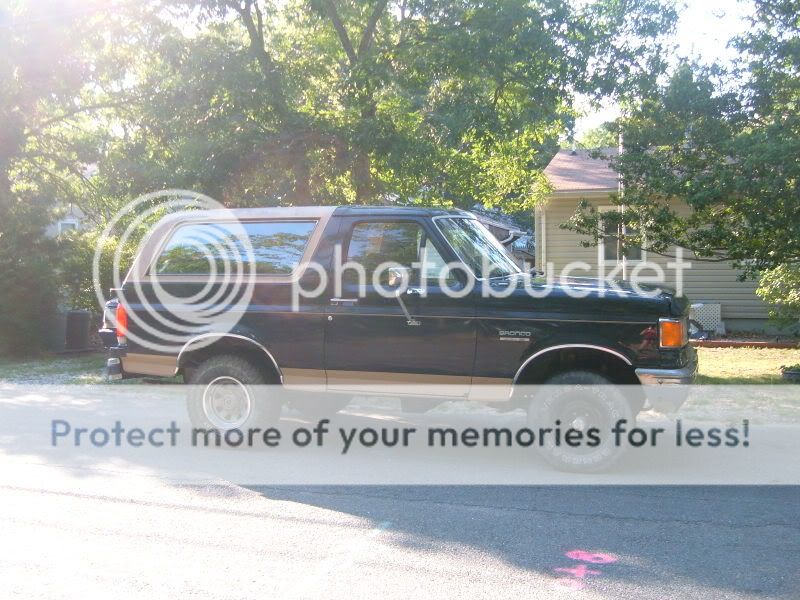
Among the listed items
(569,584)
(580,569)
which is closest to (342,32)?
(580,569)

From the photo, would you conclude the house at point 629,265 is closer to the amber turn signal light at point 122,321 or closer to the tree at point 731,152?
the tree at point 731,152

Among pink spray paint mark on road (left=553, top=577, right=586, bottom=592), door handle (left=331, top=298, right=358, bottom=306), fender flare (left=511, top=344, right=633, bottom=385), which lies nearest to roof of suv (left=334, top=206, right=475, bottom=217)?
door handle (left=331, top=298, right=358, bottom=306)

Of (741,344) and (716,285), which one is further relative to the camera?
(716,285)

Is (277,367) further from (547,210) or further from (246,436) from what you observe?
(547,210)

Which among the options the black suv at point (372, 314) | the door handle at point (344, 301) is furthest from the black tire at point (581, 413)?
the door handle at point (344, 301)

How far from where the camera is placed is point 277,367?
7.61 meters

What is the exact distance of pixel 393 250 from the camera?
291 inches

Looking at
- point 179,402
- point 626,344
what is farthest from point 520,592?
point 179,402

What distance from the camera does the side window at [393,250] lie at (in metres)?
7.23

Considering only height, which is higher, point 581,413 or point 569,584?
point 581,413

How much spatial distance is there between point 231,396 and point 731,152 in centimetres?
666

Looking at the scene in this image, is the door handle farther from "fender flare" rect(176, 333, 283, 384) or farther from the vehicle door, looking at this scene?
"fender flare" rect(176, 333, 283, 384)

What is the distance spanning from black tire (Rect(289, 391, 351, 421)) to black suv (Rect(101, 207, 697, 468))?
0.53 ft

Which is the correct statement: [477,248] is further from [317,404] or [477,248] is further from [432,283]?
[317,404]
